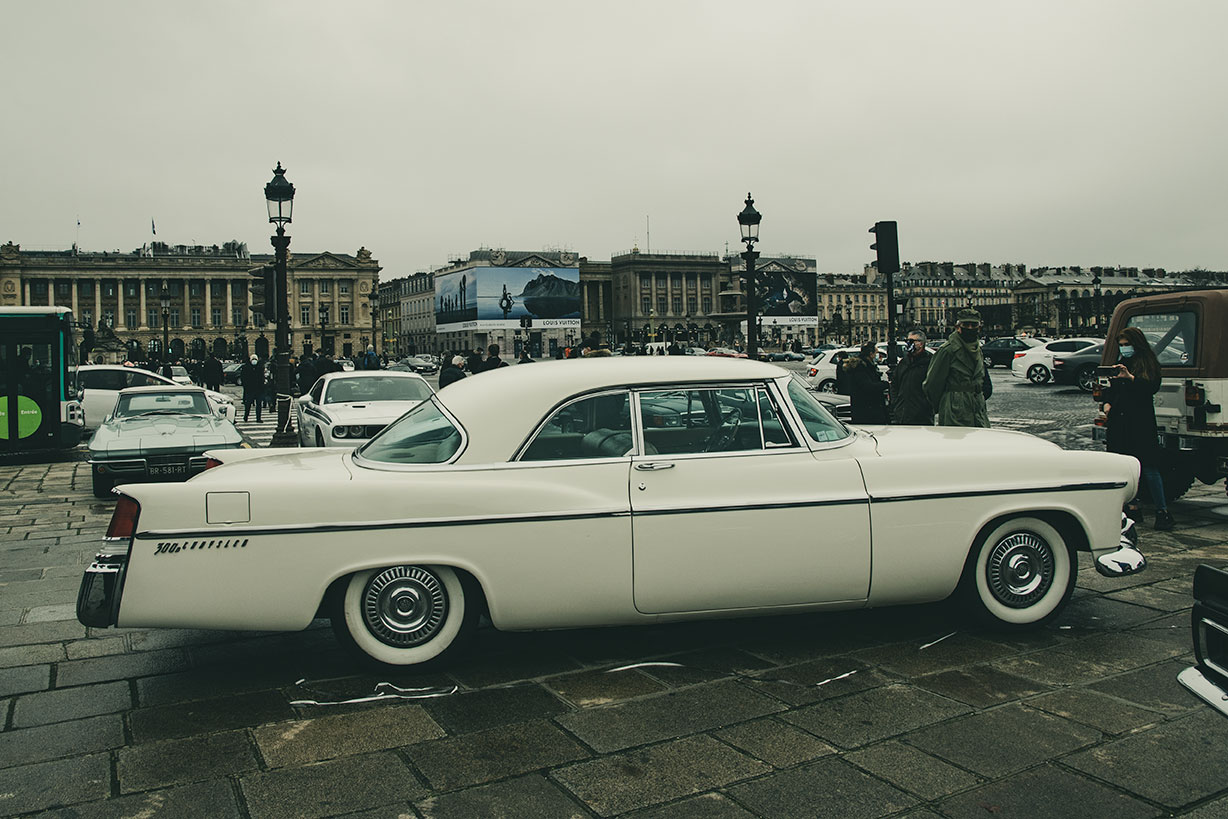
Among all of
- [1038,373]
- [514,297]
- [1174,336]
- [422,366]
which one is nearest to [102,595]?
[1174,336]

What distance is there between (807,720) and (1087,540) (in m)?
2.10

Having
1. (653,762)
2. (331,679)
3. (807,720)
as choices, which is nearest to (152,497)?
(331,679)

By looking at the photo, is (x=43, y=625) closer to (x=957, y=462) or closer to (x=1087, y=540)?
(x=957, y=462)

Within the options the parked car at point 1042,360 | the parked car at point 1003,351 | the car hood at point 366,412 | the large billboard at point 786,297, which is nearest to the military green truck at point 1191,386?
the car hood at point 366,412

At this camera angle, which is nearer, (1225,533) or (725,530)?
(725,530)

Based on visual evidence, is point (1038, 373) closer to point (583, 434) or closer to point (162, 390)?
point (162, 390)

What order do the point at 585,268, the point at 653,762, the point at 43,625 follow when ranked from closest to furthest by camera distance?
the point at 653,762, the point at 43,625, the point at 585,268

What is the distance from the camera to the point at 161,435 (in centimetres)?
1191

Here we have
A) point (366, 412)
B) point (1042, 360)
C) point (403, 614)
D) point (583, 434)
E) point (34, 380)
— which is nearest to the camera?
point (403, 614)

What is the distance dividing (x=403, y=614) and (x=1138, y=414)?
6353 mm

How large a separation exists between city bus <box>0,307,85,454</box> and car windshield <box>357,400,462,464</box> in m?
12.9

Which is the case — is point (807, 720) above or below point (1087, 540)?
below

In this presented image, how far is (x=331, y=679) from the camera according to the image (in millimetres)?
4570

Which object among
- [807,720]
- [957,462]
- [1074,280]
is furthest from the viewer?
[1074,280]
